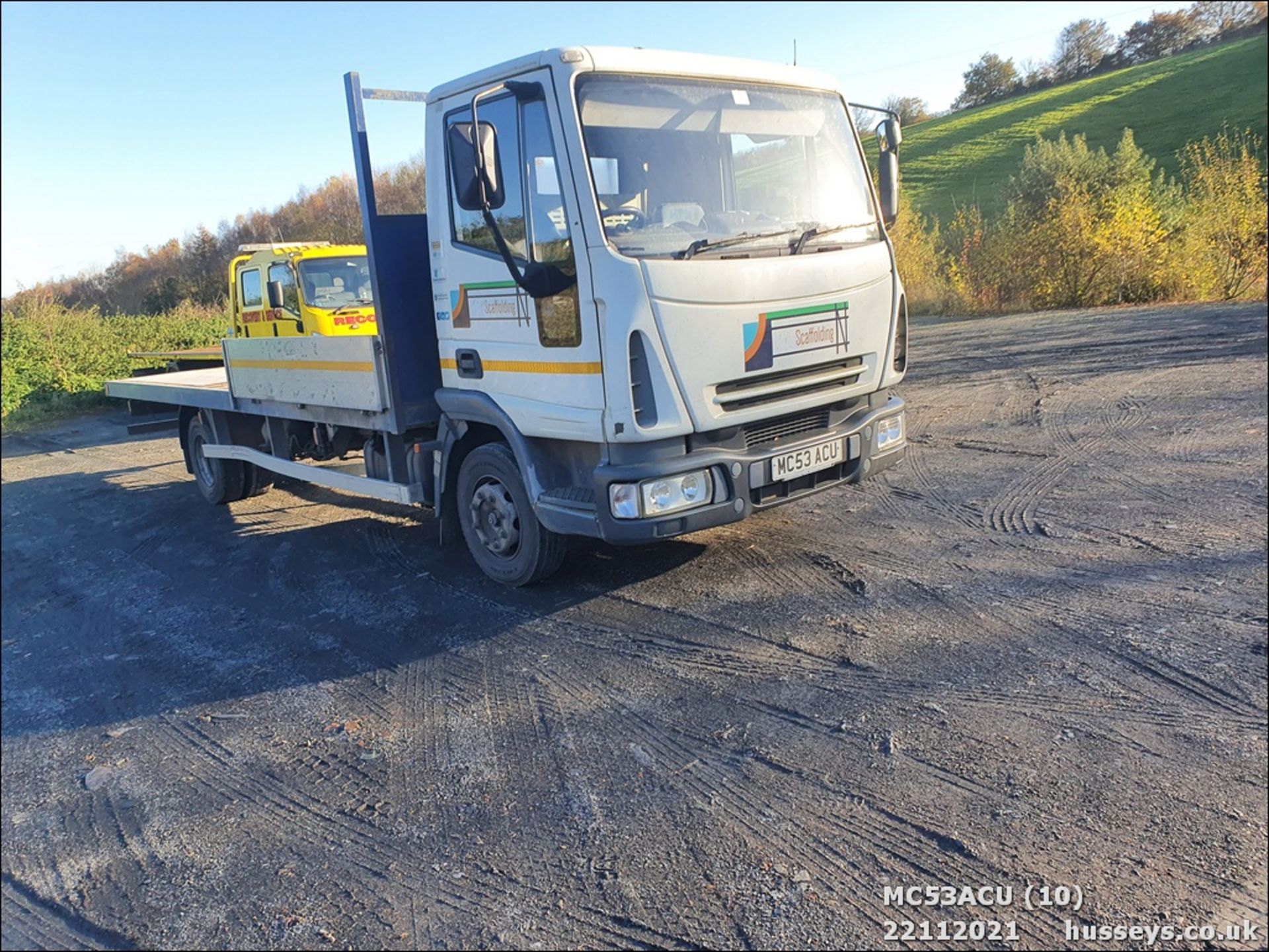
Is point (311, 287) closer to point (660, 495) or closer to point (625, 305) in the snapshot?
point (625, 305)

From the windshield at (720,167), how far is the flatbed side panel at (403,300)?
156 cm

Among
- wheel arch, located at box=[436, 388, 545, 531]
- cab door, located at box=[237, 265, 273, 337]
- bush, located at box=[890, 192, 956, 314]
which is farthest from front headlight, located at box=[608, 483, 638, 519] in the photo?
bush, located at box=[890, 192, 956, 314]

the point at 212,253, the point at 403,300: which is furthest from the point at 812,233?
the point at 212,253

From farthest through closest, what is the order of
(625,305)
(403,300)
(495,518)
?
(403,300) → (495,518) → (625,305)

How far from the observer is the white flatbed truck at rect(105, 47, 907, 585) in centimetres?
416

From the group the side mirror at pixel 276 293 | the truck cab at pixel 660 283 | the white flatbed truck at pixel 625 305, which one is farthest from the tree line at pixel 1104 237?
the side mirror at pixel 276 293

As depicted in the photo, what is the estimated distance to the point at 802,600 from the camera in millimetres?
4613

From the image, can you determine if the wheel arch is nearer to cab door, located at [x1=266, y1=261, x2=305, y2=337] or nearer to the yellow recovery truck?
the yellow recovery truck

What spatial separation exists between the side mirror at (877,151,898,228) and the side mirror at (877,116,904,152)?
2.0 inches

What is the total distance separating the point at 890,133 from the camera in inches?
215

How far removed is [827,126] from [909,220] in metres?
17.6

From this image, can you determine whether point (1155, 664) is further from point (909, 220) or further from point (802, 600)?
point (909, 220)

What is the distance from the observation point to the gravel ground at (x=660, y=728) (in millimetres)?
2488

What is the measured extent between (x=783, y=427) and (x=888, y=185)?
75.1 inches
